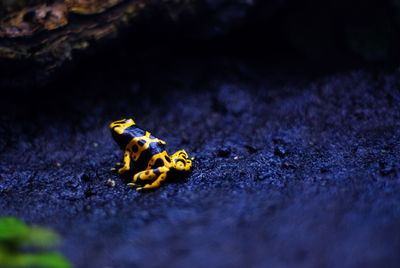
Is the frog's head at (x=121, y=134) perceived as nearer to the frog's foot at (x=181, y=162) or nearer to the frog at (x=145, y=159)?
the frog at (x=145, y=159)

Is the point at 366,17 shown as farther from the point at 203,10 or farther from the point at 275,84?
the point at 203,10

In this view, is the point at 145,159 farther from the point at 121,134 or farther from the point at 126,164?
the point at 121,134

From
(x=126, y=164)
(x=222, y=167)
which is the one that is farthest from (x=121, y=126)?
(x=222, y=167)

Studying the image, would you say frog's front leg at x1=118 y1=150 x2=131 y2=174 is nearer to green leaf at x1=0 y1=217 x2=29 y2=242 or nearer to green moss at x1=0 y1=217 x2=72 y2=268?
green moss at x1=0 y1=217 x2=72 y2=268

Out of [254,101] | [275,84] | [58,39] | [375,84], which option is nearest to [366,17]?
[375,84]

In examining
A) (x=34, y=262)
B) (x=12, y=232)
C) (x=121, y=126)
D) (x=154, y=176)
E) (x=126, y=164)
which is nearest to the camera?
(x=34, y=262)

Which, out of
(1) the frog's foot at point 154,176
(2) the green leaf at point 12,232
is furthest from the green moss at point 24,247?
(1) the frog's foot at point 154,176
